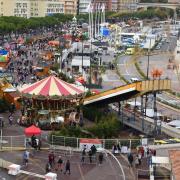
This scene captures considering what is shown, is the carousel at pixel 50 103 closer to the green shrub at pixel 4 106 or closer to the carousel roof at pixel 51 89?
the carousel roof at pixel 51 89

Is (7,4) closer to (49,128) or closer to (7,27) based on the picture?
(7,27)

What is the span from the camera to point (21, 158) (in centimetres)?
2841

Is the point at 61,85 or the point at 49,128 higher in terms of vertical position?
the point at 61,85

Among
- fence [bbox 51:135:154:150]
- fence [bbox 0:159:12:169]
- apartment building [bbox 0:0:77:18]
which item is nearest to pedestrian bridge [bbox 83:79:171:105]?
fence [bbox 51:135:154:150]

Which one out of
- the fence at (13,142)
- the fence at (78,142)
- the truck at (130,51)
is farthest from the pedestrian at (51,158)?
the truck at (130,51)

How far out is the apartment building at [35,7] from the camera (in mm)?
152250

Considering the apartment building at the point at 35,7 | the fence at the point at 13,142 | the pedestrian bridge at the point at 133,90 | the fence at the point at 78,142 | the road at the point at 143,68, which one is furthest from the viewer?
the apartment building at the point at 35,7

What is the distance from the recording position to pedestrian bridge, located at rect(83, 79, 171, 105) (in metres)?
34.5

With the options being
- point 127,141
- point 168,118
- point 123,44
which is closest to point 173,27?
point 123,44

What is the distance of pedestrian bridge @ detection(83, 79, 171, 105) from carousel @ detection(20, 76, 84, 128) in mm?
1670

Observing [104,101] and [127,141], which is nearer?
[127,141]

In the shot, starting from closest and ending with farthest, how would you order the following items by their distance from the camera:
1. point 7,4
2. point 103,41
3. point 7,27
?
point 7,27 < point 103,41 < point 7,4

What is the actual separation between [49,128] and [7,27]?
74.5 m

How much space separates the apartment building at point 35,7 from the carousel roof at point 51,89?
117 meters
